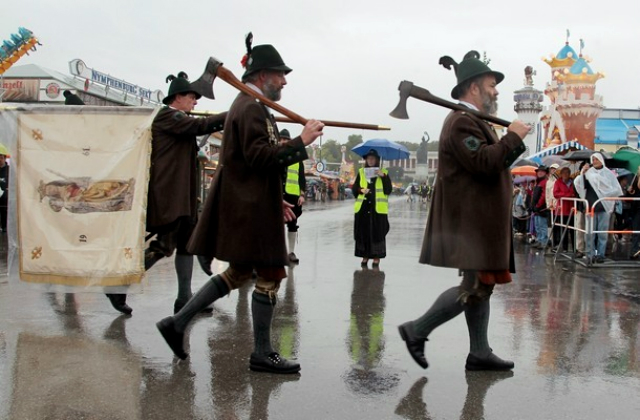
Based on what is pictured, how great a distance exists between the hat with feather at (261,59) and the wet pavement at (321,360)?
1.92 meters

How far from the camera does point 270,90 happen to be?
4312 mm

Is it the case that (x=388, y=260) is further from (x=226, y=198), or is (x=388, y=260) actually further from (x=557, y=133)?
(x=557, y=133)

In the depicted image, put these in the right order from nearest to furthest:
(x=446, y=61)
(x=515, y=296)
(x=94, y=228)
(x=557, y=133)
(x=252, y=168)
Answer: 1. (x=252, y=168)
2. (x=446, y=61)
3. (x=94, y=228)
4. (x=515, y=296)
5. (x=557, y=133)

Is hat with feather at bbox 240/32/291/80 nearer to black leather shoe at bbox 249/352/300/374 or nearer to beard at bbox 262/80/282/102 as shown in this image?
beard at bbox 262/80/282/102

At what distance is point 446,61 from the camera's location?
14.8 ft

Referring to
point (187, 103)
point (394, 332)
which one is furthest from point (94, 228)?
point (394, 332)

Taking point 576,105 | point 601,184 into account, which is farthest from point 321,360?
point 576,105

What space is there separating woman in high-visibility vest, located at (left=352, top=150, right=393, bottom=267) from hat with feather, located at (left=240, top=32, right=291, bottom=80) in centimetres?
557

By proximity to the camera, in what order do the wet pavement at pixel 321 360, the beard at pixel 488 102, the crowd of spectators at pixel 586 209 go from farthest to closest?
1. the crowd of spectators at pixel 586 209
2. the beard at pixel 488 102
3. the wet pavement at pixel 321 360

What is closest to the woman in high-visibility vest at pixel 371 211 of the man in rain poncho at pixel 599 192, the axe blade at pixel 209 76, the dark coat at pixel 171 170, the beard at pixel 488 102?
the man in rain poncho at pixel 599 192

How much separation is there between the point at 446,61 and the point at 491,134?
0.65 metres

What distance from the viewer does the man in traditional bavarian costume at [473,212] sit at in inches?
159

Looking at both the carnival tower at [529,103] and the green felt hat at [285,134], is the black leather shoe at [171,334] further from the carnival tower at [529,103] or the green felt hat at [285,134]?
the carnival tower at [529,103]

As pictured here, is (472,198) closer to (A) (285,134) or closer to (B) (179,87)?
(B) (179,87)
